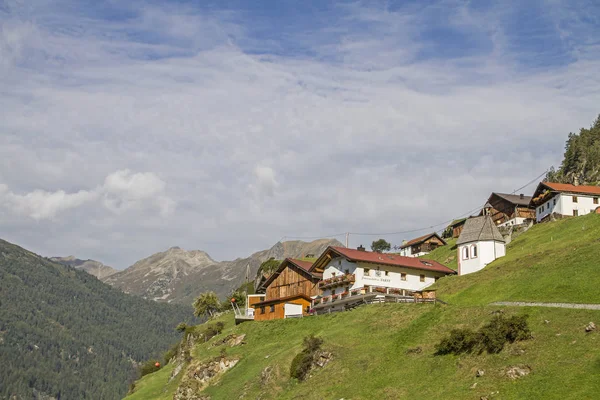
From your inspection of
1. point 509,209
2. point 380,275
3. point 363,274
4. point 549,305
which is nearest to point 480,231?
point 380,275

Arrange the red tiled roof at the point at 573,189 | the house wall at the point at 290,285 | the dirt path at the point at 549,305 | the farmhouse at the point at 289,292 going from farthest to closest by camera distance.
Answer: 1. the red tiled roof at the point at 573,189
2. the house wall at the point at 290,285
3. the farmhouse at the point at 289,292
4. the dirt path at the point at 549,305

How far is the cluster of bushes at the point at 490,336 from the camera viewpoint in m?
57.4

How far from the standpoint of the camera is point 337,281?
99312 millimetres

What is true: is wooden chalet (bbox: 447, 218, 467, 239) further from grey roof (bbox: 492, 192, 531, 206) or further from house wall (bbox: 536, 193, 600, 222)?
house wall (bbox: 536, 193, 600, 222)

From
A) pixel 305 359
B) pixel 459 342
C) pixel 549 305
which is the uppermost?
pixel 549 305

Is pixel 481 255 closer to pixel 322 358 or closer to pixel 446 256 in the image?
pixel 446 256

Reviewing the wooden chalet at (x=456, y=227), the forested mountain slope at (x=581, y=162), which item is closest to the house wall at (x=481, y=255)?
the wooden chalet at (x=456, y=227)

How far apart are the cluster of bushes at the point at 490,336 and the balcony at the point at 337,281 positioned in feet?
116

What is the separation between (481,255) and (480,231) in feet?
12.8

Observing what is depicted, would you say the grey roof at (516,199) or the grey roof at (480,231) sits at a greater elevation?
the grey roof at (516,199)

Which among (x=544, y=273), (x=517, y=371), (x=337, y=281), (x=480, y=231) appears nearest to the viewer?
(x=517, y=371)

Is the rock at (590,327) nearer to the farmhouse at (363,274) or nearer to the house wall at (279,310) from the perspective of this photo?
the farmhouse at (363,274)

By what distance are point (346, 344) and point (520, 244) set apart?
150 feet

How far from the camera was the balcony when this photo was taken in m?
97.3
